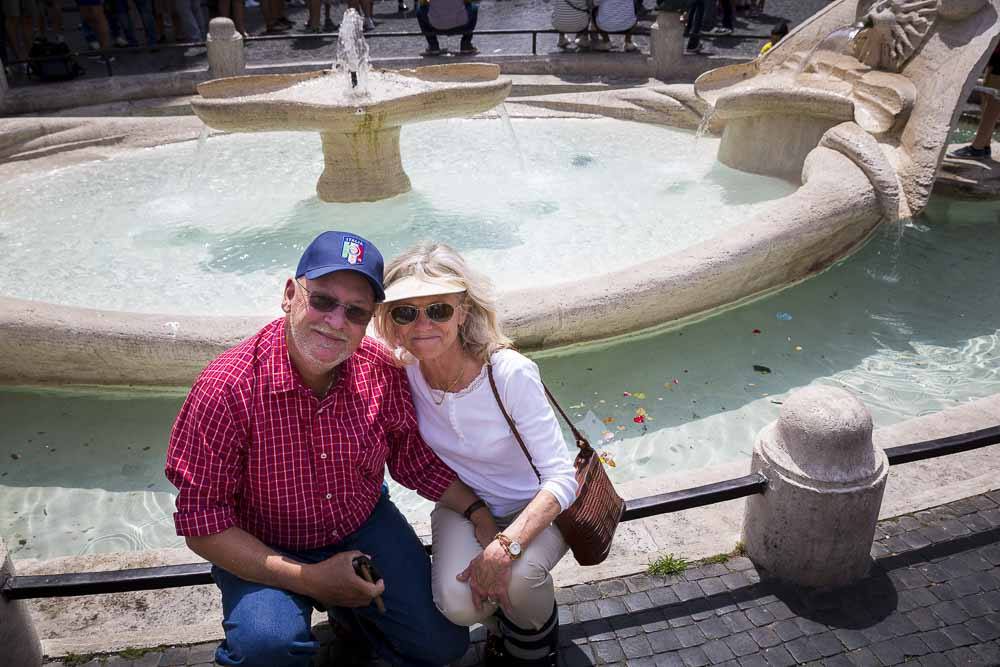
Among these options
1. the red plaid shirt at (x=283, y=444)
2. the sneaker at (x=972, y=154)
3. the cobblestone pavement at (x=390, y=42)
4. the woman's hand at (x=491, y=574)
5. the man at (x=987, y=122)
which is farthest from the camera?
the cobblestone pavement at (x=390, y=42)

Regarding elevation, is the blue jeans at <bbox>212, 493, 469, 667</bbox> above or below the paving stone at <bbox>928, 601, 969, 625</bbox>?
above

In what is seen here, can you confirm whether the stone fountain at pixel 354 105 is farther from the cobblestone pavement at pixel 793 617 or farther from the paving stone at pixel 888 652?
the paving stone at pixel 888 652

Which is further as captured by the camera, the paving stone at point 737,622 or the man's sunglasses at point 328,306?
the paving stone at point 737,622

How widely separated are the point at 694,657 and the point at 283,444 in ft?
4.90

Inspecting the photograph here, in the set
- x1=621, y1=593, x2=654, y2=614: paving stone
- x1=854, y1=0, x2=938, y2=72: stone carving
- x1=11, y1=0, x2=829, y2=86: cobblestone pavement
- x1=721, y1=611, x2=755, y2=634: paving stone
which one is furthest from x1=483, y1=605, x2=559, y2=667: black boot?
x1=11, y1=0, x2=829, y2=86: cobblestone pavement

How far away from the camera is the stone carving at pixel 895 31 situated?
6.46m

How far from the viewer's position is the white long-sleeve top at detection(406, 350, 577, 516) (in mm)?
2125

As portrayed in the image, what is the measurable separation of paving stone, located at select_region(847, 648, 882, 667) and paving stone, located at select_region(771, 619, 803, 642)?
0.16m

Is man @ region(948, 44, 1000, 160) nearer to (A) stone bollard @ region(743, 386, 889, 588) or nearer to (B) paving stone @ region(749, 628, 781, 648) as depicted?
(A) stone bollard @ region(743, 386, 889, 588)

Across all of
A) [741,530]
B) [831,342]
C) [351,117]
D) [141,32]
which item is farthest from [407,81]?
[141,32]

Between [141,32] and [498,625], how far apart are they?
16338 millimetres

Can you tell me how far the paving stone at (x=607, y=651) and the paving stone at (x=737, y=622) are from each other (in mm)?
385

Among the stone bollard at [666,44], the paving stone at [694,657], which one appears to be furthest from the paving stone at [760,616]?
the stone bollard at [666,44]

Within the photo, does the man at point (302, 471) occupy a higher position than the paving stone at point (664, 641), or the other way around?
the man at point (302, 471)
